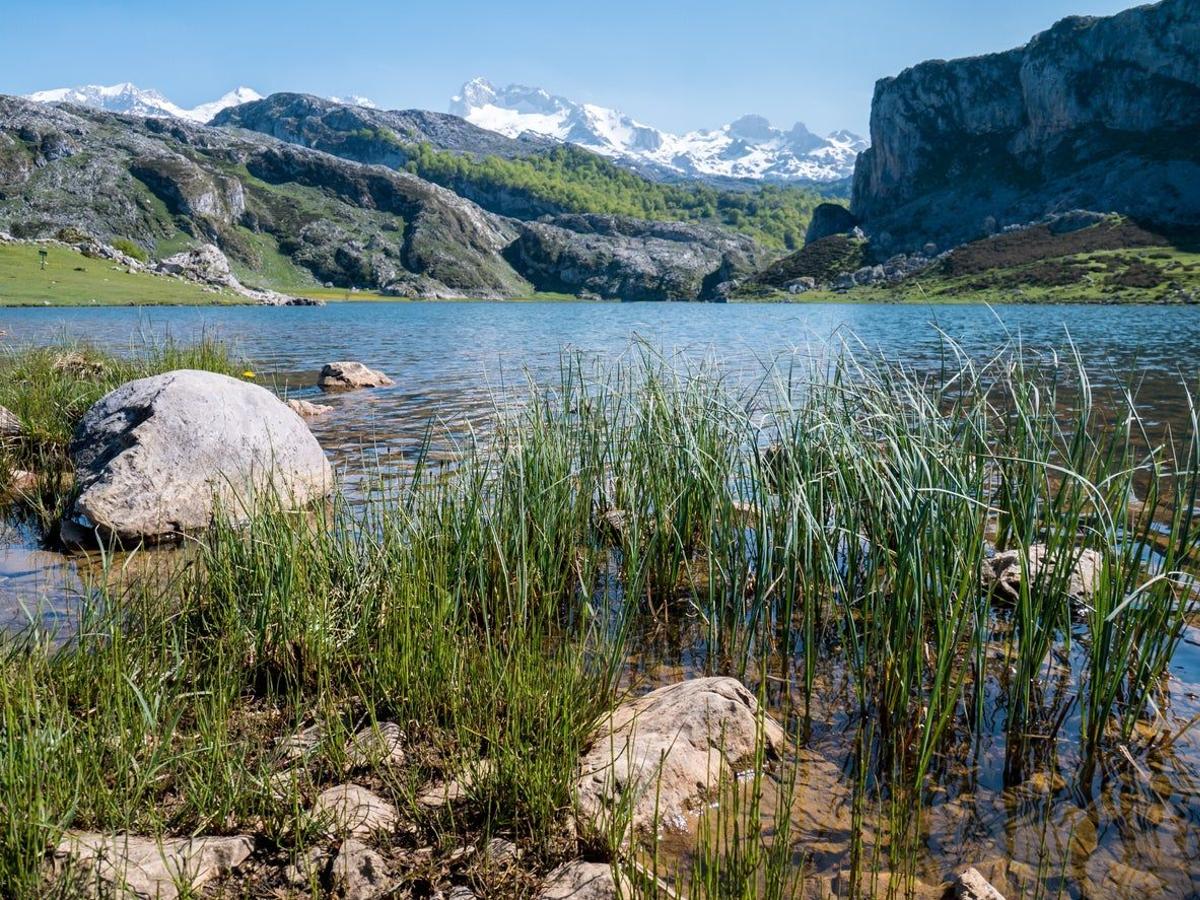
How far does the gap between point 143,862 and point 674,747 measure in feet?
5.89

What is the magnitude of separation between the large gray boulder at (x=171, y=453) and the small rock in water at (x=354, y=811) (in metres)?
3.68

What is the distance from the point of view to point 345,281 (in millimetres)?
151625

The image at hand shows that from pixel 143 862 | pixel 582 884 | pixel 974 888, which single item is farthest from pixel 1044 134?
pixel 143 862

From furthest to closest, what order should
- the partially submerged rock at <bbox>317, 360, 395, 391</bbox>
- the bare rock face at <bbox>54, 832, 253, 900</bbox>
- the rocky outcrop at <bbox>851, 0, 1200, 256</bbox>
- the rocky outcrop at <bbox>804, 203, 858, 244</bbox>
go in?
the rocky outcrop at <bbox>804, 203, 858, 244</bbox>
the rocky outcrop at <bbox>851, 0, 1200, 256</bbox>
the partially submerged rock at <bbox>317, 360, 395, 391</bbox>
the bare rock face at <bbox>54, 832, 253, 900</bbox>

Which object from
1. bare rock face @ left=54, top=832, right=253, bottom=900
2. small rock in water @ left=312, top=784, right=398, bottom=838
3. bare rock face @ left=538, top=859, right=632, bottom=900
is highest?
bare rock face @ left=54, top=832, right=253, bottom=900

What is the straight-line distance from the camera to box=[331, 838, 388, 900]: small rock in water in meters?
2.24

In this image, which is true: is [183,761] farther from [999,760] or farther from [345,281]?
[345,281]

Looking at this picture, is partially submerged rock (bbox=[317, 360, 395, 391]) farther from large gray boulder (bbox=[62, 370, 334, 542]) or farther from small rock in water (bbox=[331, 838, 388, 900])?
small rock in water (bbox=[331, 838, 388, 900])

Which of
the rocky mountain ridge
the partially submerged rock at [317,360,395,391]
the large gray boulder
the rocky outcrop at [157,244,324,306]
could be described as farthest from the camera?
the rocky mountain ridge

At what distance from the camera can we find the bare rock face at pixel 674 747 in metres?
2.76

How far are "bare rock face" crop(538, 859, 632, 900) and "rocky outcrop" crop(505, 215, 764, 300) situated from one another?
163 metres

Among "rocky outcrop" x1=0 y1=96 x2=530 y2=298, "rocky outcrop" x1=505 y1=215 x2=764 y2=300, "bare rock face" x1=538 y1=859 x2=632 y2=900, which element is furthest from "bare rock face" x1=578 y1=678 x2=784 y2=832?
"rocky outcrop" x1=505 y1=215 x2=764 y2=300

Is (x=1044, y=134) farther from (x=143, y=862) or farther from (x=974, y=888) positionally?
(x=143, y=862)

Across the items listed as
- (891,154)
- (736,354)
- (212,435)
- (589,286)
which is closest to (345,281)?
(589,286)
